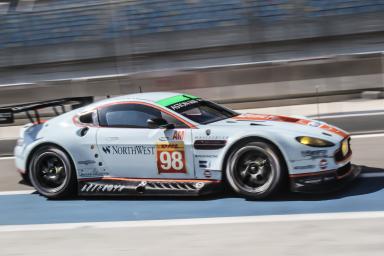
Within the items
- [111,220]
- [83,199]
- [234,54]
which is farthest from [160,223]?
[234,54]

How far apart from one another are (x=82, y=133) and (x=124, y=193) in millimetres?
909

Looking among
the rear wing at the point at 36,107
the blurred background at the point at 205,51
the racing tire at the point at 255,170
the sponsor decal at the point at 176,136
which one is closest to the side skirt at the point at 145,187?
the racing tire at the point at 255,170

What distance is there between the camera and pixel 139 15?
604 inches

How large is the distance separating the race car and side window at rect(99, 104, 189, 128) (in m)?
0.01

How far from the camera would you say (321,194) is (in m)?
6.66

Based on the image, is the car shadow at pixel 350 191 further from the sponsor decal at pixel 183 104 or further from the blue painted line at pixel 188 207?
the sponsor decal at pixel 183 104

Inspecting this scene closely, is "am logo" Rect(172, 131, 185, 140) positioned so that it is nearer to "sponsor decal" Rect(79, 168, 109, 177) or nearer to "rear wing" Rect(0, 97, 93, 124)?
"sponsor decal" Rect(79, 168, 109, 177)

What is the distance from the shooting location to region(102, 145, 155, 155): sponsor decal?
6992 millimetres

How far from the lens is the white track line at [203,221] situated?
19.0 feet

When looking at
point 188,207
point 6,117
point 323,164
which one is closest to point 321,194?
point 323,164

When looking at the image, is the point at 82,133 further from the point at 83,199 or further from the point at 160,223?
the point at 160,223

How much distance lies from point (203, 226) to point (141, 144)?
5.07 ft

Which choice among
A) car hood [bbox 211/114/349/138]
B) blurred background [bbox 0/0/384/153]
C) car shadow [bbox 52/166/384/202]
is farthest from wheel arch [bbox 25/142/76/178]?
blurred background [bbox 0/0/384/153]

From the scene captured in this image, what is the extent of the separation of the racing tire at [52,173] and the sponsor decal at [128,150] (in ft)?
1.87
